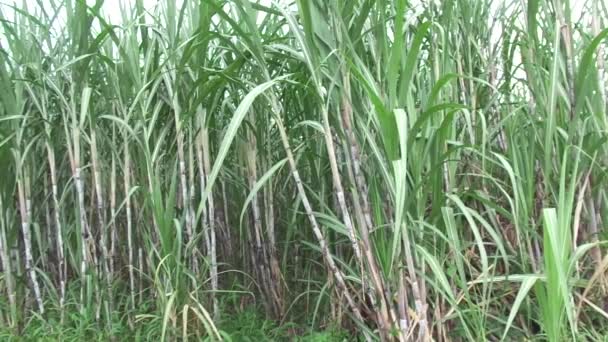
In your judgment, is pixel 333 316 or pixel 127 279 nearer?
pixel 333 316

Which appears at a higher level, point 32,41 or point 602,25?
point 32,41

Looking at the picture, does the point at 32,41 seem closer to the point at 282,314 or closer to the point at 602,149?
the point at 282,314

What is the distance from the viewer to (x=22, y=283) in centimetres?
192

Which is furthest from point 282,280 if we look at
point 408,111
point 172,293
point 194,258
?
point 408,111

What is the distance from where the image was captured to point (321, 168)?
5.58ft

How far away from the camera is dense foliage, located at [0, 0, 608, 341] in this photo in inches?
48.7

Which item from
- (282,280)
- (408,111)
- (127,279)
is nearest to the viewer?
(408,111)

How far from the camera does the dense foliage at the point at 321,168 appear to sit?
1236 millimetres

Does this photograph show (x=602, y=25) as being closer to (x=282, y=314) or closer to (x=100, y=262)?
(x=282, y=314)

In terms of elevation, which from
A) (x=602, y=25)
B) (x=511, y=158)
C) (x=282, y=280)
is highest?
(x=602, y=25)

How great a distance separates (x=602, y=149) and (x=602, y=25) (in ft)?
1.44

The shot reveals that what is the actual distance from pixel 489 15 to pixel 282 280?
3.69 feet

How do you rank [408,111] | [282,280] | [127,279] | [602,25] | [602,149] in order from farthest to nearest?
[127,279]
[282,280]
[602,25]
[602,149]
[408,111]

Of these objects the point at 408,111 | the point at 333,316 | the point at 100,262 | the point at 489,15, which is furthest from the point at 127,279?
the point at 489,15
